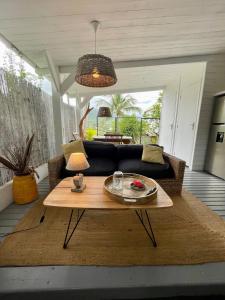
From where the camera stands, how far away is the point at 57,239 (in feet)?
5.11

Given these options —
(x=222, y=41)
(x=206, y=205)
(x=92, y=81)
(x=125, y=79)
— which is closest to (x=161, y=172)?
(x=206, y=205)

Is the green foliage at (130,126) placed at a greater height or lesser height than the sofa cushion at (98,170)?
greater

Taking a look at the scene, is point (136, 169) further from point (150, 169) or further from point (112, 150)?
point (112, 150)

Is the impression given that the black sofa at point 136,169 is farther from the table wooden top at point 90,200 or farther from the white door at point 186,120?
the white door at point 186,120

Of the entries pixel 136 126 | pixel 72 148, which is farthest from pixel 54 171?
pixel 136 126

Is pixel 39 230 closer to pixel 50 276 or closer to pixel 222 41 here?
pixel 50 276

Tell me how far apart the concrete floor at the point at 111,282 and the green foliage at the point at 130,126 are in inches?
258

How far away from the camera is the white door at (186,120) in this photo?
3893 millimetres

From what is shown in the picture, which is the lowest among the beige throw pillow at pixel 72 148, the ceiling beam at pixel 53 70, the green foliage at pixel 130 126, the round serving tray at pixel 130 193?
the round serving tray at pixel 130 193

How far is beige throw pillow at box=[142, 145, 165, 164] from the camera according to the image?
2699 millimetres

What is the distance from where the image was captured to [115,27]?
2.34 meters

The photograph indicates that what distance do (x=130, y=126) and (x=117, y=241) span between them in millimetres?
6373

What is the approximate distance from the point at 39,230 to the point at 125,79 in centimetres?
482

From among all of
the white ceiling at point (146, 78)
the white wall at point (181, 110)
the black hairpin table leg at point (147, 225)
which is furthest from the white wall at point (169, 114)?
the black hairpin table leg at point (147, 225)
